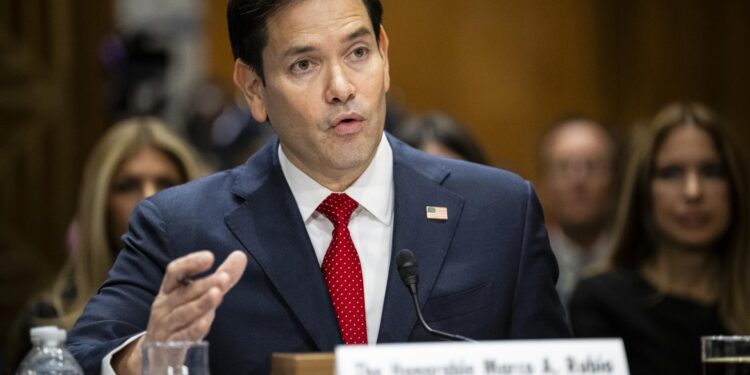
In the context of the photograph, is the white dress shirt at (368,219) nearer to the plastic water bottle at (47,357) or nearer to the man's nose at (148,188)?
the plastic water bottle at (47,357)

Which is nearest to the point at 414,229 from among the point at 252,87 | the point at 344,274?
the point at 344,274

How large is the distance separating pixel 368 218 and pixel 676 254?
2305 mm

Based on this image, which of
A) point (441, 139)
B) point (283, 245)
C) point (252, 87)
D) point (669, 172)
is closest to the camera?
point (283, 245)

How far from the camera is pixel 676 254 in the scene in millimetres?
5227

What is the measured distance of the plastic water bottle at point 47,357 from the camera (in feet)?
8.46

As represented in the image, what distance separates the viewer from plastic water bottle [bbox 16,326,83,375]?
2580mm

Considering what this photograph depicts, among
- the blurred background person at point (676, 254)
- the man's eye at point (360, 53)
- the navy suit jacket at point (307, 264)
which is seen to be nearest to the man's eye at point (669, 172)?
the blurred background person at point (676, 254)

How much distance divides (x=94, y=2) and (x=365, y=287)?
20.1ft

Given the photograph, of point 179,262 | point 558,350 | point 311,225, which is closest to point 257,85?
point 311,225

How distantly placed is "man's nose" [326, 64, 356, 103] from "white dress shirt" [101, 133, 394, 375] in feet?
0.93

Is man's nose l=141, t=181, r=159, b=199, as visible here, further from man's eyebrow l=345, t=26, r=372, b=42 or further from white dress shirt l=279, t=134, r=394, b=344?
man's eyebrow l=345, t=26, r=372, b=42

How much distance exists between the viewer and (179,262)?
255cm

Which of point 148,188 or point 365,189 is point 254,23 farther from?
point 148,188

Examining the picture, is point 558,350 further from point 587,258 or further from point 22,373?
point 587,258
